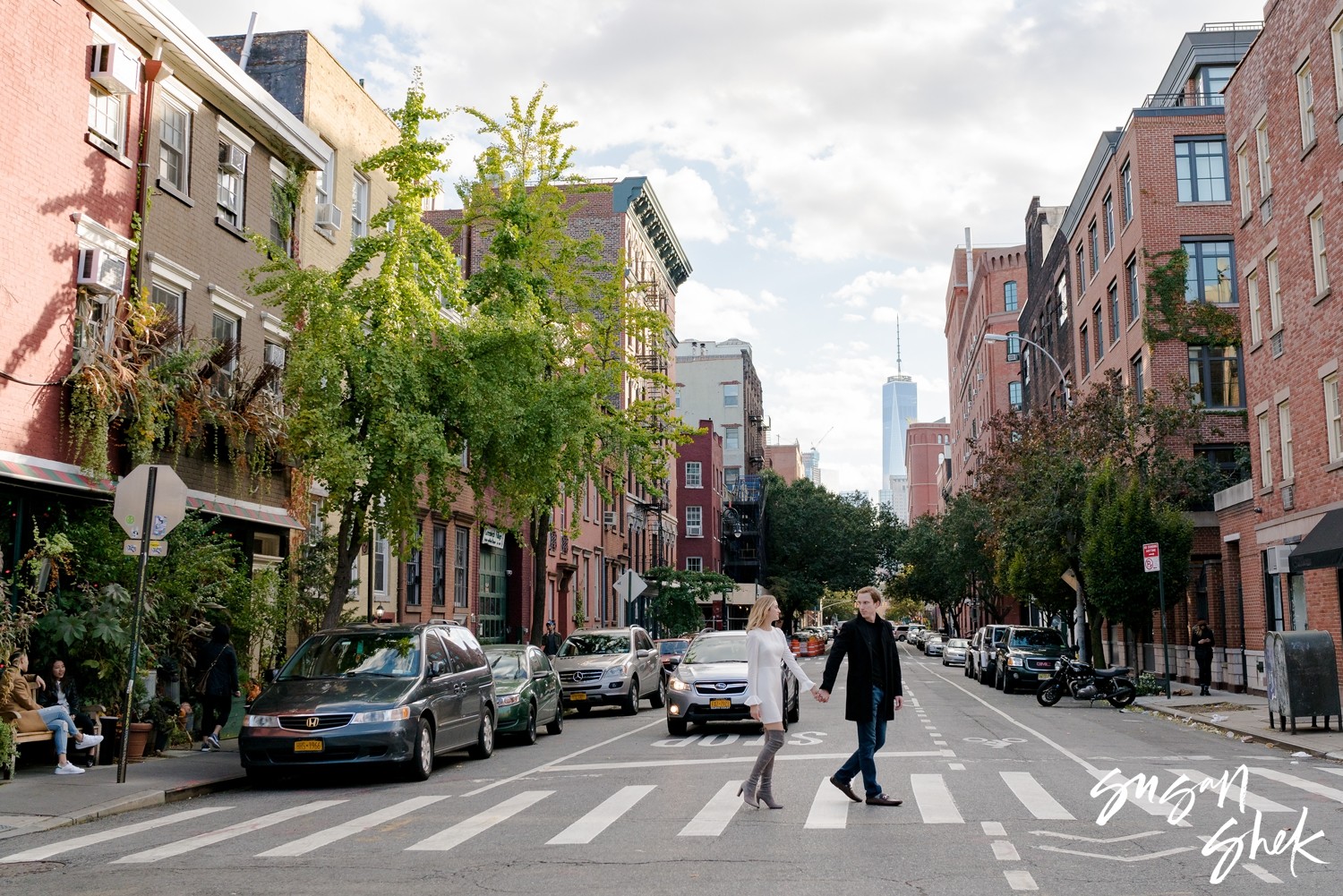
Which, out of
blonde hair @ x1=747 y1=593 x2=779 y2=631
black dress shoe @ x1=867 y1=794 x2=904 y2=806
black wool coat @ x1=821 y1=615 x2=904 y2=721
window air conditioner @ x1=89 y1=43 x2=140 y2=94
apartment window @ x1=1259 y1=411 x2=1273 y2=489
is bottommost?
black dress shoe @ x1=867 y1=794 x2=904 y2=806

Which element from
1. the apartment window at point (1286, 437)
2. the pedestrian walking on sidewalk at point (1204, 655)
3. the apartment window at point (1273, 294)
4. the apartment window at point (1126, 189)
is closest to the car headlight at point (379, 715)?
the apartment window at point (1286, 437)

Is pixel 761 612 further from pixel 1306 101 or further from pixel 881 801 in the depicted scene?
pixel 1306 101

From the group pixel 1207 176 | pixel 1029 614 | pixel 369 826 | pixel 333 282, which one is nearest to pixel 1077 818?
pixel 369 826

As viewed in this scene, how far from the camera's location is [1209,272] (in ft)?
128

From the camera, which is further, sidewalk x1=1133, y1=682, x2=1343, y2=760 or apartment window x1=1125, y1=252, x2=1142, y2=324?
apartment window x1=1125, y1=252, x2=1142, y2=324

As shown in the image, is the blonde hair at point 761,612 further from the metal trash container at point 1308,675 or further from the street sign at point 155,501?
the metal trash container at point 1308,675

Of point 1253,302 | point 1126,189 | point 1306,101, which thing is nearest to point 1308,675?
point 1306,101

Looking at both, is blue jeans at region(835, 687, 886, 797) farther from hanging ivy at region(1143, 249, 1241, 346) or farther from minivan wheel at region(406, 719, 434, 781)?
hanging ivy at region(1143, 249, 1241, 346)

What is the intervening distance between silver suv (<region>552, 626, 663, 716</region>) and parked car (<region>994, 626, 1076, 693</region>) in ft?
33.2

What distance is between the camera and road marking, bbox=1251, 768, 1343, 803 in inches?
468

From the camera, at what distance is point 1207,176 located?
3944cm

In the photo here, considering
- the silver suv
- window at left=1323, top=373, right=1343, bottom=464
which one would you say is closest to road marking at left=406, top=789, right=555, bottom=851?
the silver suv

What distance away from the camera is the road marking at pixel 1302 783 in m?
11.9

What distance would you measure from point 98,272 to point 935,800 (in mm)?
12728
